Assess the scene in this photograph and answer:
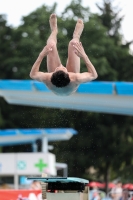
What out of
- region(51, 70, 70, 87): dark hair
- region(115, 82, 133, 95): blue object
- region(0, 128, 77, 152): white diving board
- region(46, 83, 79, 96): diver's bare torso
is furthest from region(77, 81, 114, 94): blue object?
region(0, 128, 77, 152): white diving board

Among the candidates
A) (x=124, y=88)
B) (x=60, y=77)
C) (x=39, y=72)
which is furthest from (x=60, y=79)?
(x=124, y=88)

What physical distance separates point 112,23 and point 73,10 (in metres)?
2.58

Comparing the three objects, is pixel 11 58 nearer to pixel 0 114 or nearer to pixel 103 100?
pixel 0 114

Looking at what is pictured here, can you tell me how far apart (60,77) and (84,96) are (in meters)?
8.41

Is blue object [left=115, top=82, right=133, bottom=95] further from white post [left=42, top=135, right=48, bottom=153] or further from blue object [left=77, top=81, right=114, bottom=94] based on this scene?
white post [left=42, top=135, right=48, bottom=153]

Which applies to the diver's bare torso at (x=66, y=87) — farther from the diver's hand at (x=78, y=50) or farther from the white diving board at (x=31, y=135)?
the white diving board at (x=31, y=135)

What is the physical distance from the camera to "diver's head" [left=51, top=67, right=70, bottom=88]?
1283 cm

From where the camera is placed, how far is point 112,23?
47344 millimetres

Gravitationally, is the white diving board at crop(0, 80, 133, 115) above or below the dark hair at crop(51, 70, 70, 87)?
above

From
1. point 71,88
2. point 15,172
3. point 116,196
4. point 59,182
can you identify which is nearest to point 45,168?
point 15,172

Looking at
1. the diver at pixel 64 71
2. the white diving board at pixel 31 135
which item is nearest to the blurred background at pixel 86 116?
the white diving board at pixel 31 135

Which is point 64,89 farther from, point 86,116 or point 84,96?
point 86,116

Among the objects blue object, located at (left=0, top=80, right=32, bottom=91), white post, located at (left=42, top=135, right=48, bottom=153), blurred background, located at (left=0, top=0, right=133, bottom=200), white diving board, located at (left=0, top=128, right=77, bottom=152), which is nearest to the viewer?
blue object, located at (left=0, top=80, right=32, bottom=91)

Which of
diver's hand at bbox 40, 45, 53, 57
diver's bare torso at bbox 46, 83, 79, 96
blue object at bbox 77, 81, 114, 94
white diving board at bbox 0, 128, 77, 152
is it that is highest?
white diving board at bbox 0, 128, 77, 152
